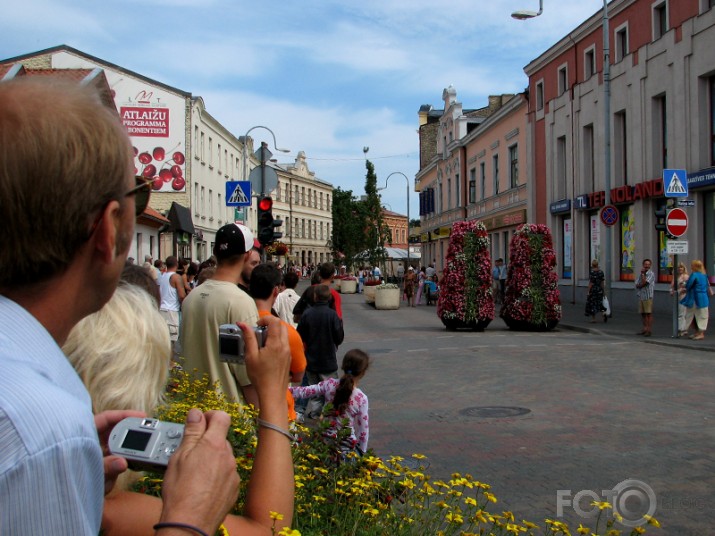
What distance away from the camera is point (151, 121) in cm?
3934

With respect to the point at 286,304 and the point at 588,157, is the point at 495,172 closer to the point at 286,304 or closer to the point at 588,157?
the point at 588,157

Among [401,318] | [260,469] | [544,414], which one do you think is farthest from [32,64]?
[260,469]

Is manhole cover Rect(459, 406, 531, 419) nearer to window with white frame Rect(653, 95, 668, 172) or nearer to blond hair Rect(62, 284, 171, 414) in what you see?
blond hair Rect(62, 284, 171, 414)

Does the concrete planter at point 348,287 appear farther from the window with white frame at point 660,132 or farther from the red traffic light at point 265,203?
the red traffic light at point 265,203

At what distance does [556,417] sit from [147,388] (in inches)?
284

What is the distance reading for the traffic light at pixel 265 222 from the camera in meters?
15.0

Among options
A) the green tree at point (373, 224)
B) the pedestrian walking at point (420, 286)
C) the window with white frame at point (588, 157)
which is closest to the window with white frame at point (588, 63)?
the window with white frame at point (588, 157)

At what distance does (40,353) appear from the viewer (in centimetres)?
112

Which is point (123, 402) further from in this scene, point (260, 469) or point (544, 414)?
point (544, 414)

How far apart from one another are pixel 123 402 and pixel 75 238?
1009 mm

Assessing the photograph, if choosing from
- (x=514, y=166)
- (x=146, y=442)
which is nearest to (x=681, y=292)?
(x=146, y=442)

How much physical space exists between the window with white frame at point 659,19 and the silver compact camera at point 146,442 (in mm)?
26649

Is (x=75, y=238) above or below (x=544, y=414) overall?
above

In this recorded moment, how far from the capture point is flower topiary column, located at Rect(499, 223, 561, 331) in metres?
20.4
